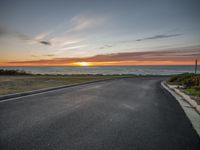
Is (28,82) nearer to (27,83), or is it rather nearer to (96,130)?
(27,83)

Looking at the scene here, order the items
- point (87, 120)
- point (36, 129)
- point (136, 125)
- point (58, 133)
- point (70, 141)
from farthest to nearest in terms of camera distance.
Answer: point (87, 120) → point (136, 125) → point (36, 129) → point (58, 133) → point (70, 141)

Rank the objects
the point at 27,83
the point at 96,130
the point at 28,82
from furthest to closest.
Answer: the point at 28,82 < the point at 27,83 < the point at 96,130

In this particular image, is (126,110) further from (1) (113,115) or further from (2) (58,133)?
(2) (58,133)

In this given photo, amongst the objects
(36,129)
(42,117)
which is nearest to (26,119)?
(42,117)

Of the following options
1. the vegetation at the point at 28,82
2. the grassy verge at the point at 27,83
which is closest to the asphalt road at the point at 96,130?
the grassy verge at the point at 27,83

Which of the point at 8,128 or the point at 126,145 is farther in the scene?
the point at 8,128

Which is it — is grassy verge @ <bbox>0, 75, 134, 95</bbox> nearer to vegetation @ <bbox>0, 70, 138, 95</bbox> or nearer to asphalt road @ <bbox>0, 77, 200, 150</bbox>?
vegetation @ <bbox>0, 70, 138, 95</bbox>

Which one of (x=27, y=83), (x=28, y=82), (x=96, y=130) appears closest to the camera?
(x=96, y=130)

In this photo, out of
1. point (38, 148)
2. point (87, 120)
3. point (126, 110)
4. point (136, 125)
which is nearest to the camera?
point (38, 148)

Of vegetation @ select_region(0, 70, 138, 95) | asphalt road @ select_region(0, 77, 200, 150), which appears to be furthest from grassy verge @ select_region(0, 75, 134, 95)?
asphalt road @ select_region(0, 77, 200, 150)

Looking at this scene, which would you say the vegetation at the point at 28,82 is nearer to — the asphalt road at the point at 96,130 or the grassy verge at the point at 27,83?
the grassy verge at the point at 27,83

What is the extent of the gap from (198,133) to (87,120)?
9.59 ft

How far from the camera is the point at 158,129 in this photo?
3.67 m

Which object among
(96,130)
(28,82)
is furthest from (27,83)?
(96,130)
